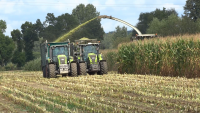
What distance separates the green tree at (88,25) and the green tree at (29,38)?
12.4m

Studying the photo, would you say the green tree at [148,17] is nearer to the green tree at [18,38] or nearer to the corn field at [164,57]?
the green tree at [18,38]

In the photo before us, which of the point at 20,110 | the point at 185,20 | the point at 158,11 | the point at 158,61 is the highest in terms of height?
the point at 158,11

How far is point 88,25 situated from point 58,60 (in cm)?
5084

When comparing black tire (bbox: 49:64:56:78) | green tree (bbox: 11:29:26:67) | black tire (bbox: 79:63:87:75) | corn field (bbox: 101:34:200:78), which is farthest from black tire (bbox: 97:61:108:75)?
green tree (bbox: 11:29:26:67)

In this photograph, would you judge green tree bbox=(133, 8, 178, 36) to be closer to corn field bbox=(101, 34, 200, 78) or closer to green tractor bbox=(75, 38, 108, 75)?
corn field bbox=(101, 34, 200, 78)

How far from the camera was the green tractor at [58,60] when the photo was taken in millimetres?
18984

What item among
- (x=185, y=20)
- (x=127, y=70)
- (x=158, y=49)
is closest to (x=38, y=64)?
(x=185, y=20)

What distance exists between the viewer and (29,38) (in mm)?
72125

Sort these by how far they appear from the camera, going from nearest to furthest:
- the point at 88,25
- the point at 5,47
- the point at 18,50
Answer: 1. the point at 5,47
2. the point at 88,25
3. the point at 18,50

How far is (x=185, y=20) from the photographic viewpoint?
41.6 m

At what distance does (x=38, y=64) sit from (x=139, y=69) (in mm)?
26126

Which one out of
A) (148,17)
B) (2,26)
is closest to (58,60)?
(148,17)

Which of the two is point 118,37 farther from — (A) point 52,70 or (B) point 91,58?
(A) point 52,70

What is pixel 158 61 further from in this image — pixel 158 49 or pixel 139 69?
pixel 139 69
